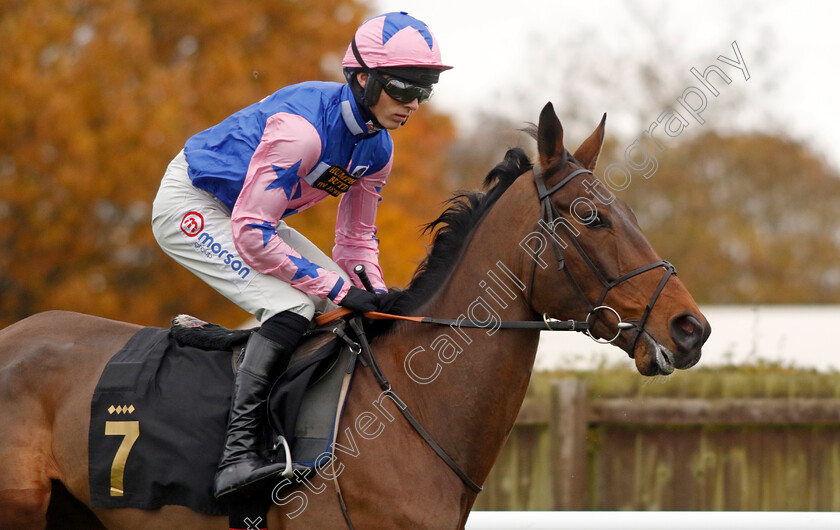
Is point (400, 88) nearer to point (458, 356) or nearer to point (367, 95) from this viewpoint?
point (367, 95)

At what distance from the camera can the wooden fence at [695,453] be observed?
5.36 meters

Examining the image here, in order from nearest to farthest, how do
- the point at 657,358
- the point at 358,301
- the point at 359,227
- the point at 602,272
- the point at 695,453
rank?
the point at 657,358
the point at 602,272
the point at 358,301
the point at 359,227
the point at 695,453

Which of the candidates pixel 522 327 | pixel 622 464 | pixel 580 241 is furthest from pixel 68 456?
pixel 622 464

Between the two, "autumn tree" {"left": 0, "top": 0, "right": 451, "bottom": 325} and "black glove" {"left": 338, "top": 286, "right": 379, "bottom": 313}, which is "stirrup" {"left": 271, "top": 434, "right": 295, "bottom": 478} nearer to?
"black glove" {"left": 338, "top": 286, "right": 379, "bottom": 313}

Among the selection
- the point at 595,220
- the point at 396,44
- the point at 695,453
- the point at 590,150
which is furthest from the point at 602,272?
the point at 695,453

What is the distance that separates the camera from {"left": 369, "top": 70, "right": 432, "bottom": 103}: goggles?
347 centimetres

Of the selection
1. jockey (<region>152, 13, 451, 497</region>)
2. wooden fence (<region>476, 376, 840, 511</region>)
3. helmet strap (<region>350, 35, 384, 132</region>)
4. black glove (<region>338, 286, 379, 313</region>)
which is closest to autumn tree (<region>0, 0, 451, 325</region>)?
wooden fence (<region>476, 376, 840, 511</region>)

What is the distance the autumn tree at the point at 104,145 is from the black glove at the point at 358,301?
27.8 ft

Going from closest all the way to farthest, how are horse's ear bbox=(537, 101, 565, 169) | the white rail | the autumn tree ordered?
horse's ear bbox=(537, 101, 565, 169) → the white rail → the autumn tree

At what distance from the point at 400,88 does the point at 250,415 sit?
1.36 m

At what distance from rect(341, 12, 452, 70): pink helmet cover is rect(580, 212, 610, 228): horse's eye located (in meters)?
0.85

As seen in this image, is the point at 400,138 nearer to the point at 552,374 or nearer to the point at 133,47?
the point at 133,47

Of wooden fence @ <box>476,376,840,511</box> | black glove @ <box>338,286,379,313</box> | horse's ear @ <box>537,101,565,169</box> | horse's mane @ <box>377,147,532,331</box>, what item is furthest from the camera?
wooden fence @ <box>476,376,840,511</box>

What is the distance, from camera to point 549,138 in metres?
3.31
